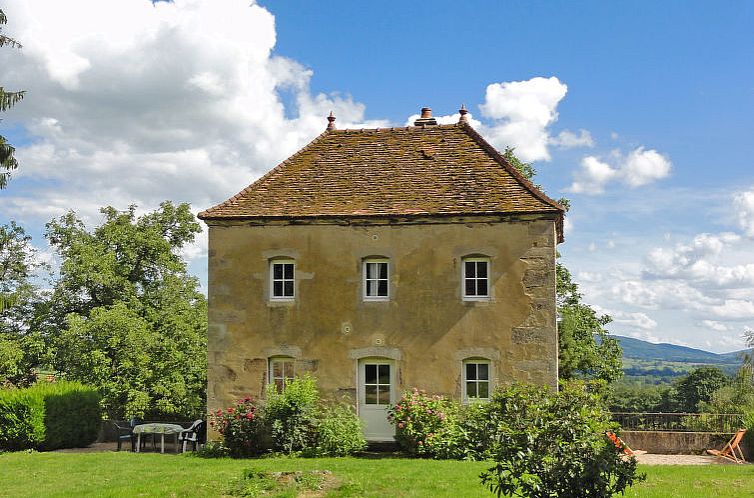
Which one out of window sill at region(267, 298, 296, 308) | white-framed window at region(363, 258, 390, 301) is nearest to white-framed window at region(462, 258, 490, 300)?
white-framed window at region(363, 258, 390, 301)

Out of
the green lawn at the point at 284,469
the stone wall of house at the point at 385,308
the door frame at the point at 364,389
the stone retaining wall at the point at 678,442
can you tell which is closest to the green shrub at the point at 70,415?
the green lawn at the point at 284,469

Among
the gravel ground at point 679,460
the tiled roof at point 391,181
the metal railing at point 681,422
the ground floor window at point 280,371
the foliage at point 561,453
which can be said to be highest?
the tiled roof at point 391,181

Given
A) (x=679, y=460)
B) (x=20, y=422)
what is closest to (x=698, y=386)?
(x=679, y=460)

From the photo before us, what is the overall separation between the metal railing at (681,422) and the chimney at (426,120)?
11.2 metres

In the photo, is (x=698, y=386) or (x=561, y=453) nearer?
(x=561, y=453)

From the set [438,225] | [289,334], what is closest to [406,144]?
[438,225]

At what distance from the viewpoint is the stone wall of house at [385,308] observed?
1756cm

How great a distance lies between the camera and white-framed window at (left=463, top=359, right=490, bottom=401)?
1762cm

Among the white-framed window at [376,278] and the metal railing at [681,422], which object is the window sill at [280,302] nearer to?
the white-framed window at [376,278]

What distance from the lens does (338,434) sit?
16.8 m

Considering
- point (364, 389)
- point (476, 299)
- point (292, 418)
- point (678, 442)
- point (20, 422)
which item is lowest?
point (678, 442)

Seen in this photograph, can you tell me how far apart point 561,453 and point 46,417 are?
16.2 meters

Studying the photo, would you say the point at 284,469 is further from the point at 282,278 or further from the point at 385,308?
the point at 282,278

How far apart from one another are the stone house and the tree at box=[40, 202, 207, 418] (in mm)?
6878
